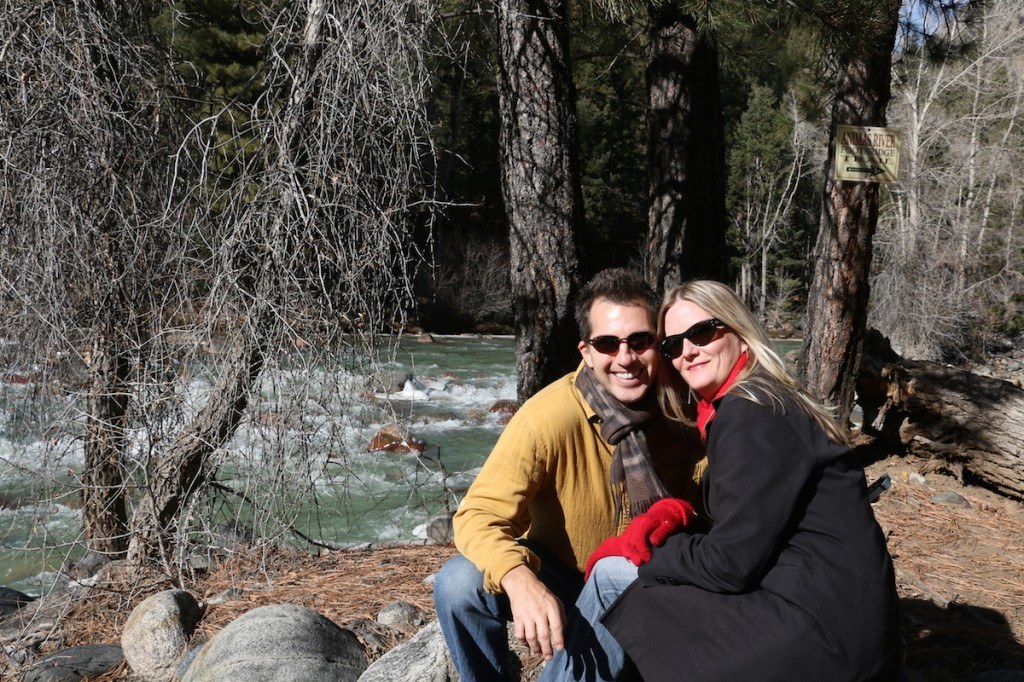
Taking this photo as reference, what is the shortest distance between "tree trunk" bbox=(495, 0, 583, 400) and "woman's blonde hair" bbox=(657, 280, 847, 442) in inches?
49.7

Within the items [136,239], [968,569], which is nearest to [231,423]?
[136,239]

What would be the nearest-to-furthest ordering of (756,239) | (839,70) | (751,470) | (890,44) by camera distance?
(751,470), (890,44), (839,70), (756,239)

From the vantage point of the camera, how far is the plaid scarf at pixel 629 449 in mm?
2225

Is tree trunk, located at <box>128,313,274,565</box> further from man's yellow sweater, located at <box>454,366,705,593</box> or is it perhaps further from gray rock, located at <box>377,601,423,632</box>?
man's yellow sweater, located at <box>454,366,705,593</box>

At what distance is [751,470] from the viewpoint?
179cm

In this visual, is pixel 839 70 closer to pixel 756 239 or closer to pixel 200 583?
pixel 200 583

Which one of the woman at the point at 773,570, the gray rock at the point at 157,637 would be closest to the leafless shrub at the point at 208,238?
the gray rock at the point at 157,637

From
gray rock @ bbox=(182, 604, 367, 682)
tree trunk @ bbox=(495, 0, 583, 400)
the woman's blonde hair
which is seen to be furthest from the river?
the woman's blonde hair

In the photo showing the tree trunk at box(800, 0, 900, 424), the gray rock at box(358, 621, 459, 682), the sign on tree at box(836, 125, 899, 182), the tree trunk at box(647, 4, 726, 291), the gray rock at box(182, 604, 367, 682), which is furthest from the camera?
the tree trunk at box(800, 0, 900, 424)

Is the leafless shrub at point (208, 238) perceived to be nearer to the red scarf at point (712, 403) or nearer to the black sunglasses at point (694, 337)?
the black sunglasses at point (694, 337)

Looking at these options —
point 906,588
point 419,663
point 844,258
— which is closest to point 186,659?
point 419,663

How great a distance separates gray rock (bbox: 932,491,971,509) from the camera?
16.6 ft

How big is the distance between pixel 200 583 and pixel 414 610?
134cm

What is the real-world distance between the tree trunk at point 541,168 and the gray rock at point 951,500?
3.01 meters
